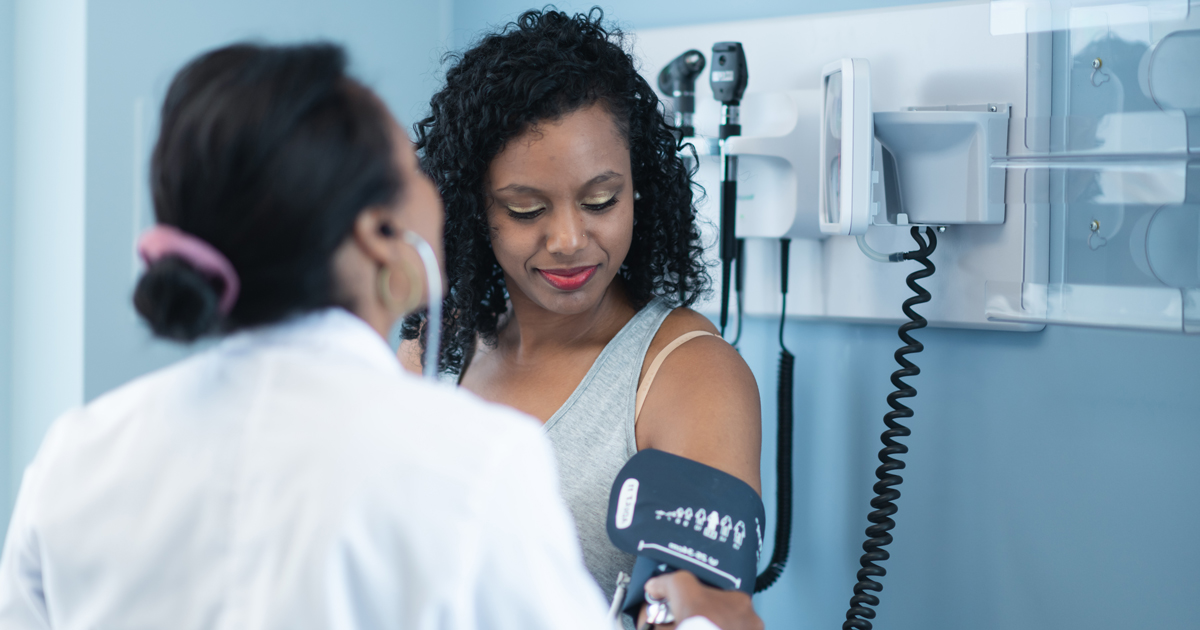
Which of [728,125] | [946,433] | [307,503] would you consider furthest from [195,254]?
[946,433]

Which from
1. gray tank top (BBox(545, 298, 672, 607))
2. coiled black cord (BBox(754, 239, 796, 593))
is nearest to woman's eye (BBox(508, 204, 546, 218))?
gray tank top (BBox(545, 298, 672, 607))

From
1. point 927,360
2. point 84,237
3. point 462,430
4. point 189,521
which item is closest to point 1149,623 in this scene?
point 927,360

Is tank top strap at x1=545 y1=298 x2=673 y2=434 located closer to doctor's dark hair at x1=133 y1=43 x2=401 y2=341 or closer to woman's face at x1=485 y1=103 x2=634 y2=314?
woman's face at x1=485 y1=103 x2=634 y2=314

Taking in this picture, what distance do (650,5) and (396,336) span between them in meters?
0.93

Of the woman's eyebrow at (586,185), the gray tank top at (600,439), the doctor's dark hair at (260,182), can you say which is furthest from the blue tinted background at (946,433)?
the doctor's dark hair at (260,182)

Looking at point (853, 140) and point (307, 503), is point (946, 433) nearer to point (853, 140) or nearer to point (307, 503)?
point (853, 140)

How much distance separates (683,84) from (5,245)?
1.18 meters

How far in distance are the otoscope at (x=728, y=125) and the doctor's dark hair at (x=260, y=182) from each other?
0.89m

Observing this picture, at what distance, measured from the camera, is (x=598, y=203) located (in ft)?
3.87

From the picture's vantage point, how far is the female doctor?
1.77 ft

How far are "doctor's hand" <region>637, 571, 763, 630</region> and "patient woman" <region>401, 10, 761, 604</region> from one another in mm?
182

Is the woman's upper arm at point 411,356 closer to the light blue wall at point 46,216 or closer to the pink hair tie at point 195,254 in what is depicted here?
the light blue wall at point 46,216

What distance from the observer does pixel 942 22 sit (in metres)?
1.32

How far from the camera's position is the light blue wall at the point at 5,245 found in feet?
4.89
